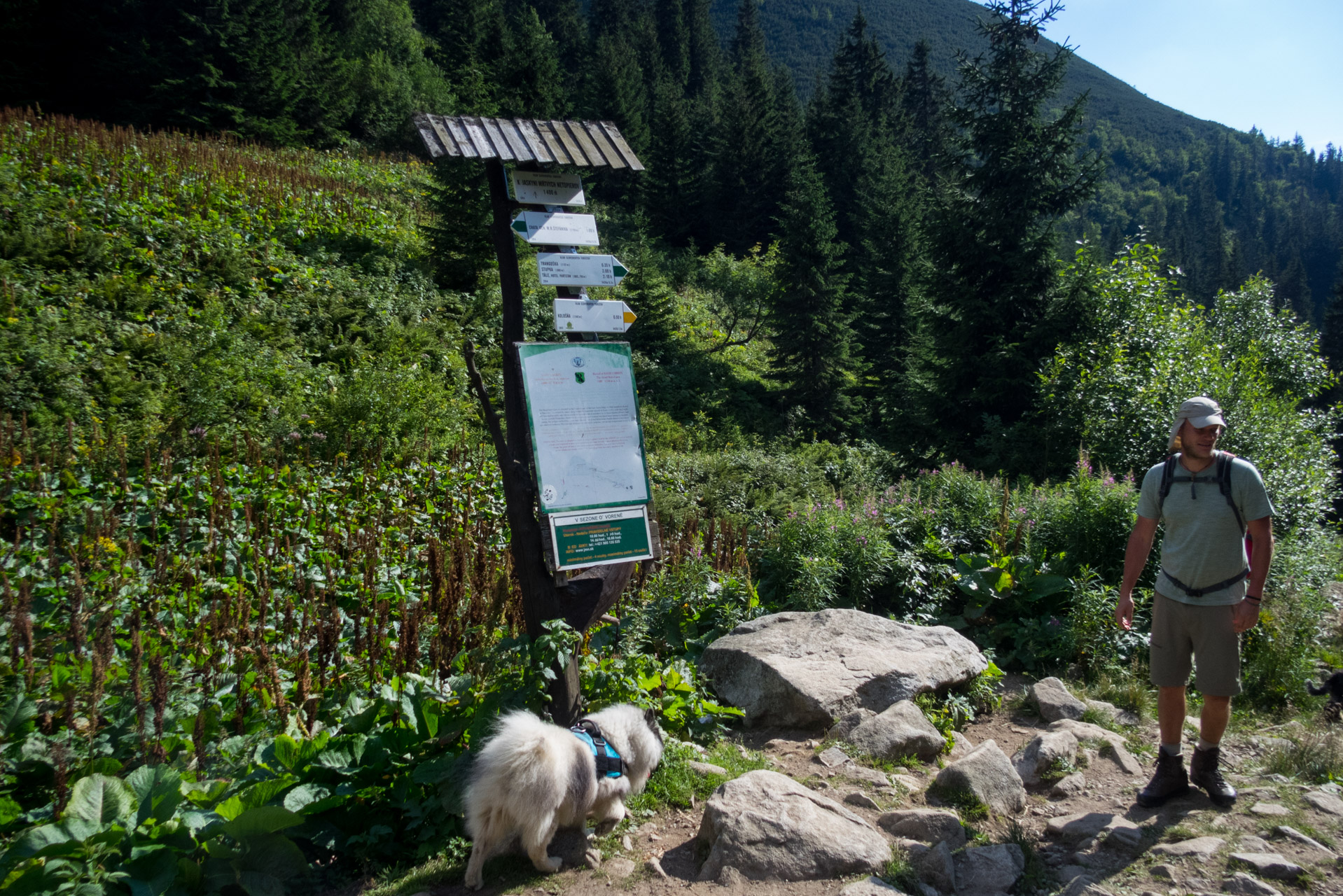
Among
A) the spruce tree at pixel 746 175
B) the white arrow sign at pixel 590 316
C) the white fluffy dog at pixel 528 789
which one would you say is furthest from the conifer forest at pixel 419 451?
the spruce tree at pixel 746 175

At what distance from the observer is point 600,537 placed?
3.51 metres

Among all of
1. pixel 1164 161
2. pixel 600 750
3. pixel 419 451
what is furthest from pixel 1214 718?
pixel 1164 161

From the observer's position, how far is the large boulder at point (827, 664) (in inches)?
186

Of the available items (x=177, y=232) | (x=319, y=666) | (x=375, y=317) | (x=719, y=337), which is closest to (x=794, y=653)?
(x=319, y=666)

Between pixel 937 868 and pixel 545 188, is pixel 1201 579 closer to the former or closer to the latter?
pixel 937 868

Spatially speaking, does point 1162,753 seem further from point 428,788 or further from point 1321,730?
point 428,788

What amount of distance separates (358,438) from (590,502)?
5199 millimetres

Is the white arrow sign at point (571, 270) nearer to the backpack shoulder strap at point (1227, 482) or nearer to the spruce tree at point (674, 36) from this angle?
the backpack shoulder strap at point (1227, 482)

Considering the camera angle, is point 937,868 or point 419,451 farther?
point 419,451

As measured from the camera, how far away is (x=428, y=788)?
3.27 m

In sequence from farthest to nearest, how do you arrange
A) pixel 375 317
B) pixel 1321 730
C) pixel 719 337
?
1. pixel 719 337
2. pixel 375 317
3. pixel 1321 730

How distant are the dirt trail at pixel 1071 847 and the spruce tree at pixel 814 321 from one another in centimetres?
1606

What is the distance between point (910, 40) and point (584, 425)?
500 ft

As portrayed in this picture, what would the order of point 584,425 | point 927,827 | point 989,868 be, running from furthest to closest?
point 584,425, point 927,827, point 989,868
